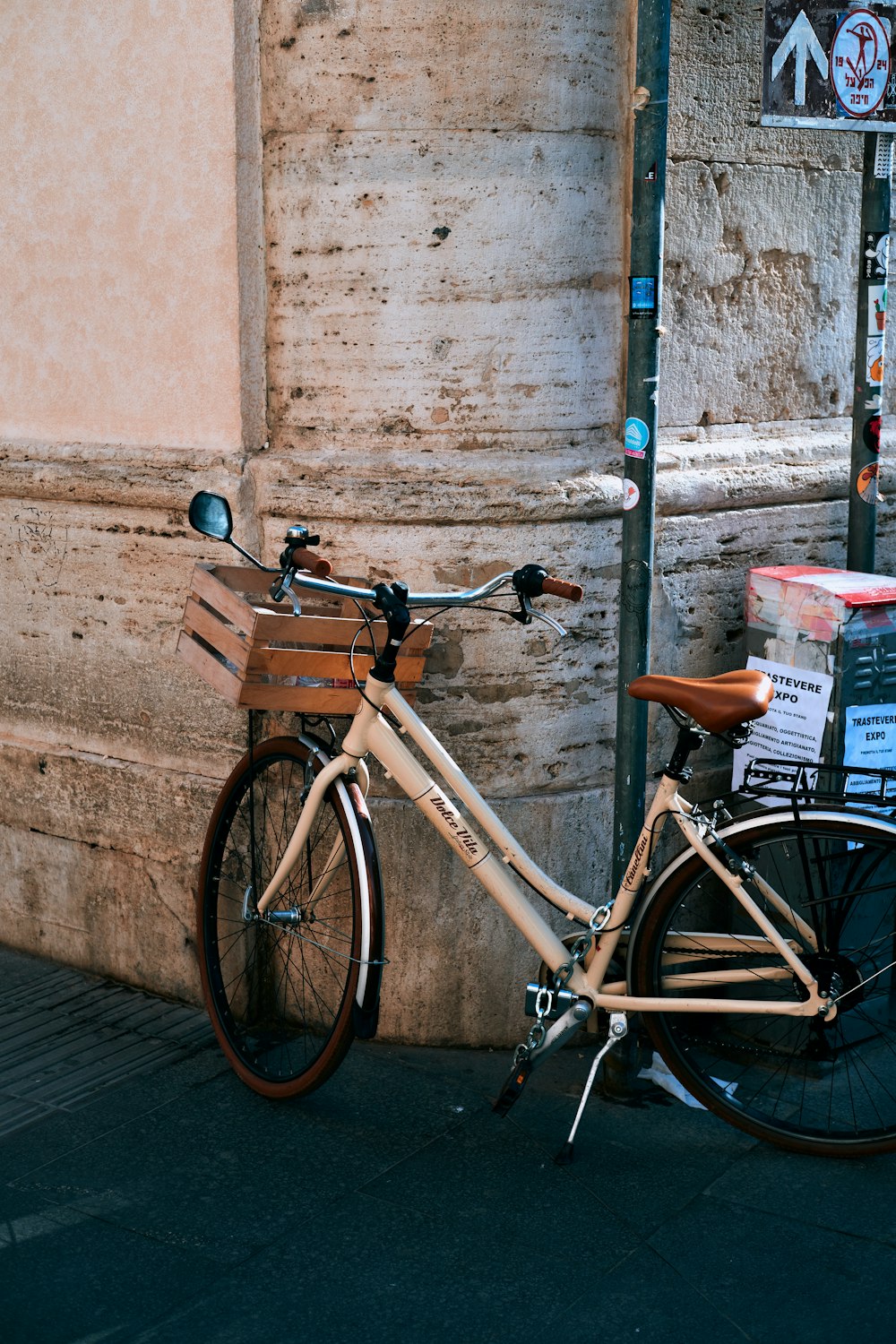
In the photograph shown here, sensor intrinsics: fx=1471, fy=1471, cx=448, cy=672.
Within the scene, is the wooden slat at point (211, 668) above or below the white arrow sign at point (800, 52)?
below

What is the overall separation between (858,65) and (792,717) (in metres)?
1.71

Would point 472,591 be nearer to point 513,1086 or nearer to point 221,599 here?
point 221,599

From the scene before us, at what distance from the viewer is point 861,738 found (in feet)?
12.5

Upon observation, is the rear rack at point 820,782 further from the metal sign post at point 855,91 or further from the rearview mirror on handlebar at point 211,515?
the rearview mirror on handlebar at point 211,515

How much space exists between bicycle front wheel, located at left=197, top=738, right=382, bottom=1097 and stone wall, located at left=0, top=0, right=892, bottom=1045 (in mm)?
173

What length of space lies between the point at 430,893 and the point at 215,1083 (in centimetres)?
76

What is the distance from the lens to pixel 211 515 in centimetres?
330

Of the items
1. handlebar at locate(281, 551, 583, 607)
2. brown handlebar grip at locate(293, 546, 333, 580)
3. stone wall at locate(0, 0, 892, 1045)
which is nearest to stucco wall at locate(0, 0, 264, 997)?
stone wall at locate(0, 0, 892, 1045)

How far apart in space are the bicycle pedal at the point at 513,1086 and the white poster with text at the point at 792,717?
→ 3.18 ft

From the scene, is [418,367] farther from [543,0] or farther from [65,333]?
[65,333]

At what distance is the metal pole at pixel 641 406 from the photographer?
343 cm

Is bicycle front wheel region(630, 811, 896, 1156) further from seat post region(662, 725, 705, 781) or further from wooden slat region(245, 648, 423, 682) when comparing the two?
wooden slat region(245, 648, 423, 682)

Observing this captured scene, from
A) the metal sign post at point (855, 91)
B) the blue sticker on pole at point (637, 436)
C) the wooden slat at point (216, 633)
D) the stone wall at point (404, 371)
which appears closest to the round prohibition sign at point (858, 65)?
the metal sign post at point (855, 91)

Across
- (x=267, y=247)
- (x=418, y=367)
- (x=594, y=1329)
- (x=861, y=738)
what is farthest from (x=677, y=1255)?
(x=267, y=247)
